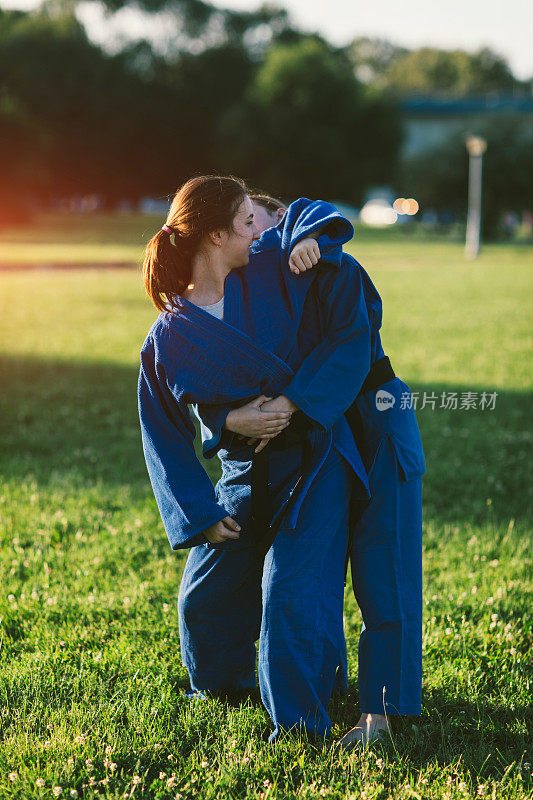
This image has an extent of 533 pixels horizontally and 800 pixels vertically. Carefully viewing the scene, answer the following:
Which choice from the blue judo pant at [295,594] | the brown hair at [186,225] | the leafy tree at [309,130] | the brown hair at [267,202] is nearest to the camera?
the brown hair at [186,225]

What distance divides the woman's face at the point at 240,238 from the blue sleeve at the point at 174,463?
45 cm

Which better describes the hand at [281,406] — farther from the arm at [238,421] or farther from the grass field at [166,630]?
the grass field at [166,630]

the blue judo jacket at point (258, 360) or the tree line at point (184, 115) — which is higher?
the tree line at point (184, 115)

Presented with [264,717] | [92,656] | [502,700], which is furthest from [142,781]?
[502,700]

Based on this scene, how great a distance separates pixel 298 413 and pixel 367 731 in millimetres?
1235

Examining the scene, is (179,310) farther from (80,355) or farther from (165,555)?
(80,355)

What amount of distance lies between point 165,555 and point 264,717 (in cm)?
174

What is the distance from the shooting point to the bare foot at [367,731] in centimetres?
308

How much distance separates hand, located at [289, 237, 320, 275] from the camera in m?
2.85

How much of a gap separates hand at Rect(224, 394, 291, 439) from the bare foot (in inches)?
45.6

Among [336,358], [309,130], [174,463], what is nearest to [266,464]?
[174,463]

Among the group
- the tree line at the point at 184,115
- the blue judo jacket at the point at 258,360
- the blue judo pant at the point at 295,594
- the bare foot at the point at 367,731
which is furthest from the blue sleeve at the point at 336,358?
the tree line at the point at 184,115

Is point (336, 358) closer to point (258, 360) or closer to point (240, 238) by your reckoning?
point (258, 360)

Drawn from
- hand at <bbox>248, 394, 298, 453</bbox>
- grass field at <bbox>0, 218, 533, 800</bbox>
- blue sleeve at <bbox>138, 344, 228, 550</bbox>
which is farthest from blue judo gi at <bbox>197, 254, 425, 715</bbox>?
blue sleeve at <bbox>138, 344, 228, 550</bbox>
